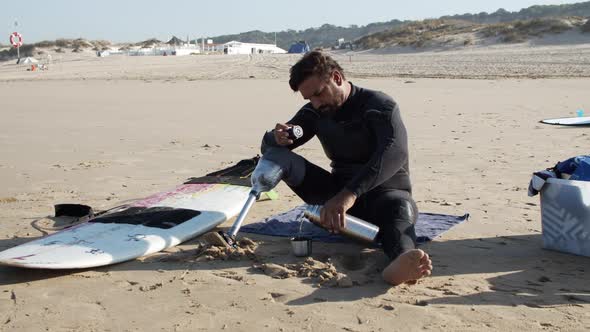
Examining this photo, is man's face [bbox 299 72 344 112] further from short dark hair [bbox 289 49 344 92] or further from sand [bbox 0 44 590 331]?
sand [bbox 0 44 590 331]

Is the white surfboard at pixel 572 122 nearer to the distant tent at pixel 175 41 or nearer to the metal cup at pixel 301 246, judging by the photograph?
the metal cup at pixel 301 246

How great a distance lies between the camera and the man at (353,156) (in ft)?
11.0

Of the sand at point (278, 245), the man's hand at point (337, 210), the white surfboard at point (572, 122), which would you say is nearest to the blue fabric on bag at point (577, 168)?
the sand at point (278, 245)

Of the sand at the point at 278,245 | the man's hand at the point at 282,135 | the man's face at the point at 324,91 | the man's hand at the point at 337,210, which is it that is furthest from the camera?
the man's hand at the point at 282,135

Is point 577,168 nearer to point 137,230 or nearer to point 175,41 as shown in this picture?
point 137,230

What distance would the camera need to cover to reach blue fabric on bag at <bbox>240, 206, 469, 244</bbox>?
4.02 metres

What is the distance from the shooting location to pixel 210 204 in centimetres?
448

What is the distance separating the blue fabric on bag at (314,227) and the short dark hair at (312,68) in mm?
815

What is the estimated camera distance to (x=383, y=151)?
11.3 feet

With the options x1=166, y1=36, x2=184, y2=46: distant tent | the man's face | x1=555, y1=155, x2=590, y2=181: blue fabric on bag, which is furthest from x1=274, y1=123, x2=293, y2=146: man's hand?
x1=166, y1=36, x2=184, y2=46: distant tent

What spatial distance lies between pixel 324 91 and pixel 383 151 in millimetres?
434

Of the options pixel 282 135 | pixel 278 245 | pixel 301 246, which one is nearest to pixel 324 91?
pixel 282 135

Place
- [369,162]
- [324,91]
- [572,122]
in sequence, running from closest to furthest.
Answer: [369,162] < [324,91] < [572,122]

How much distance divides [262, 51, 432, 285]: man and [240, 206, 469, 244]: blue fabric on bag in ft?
0.72
